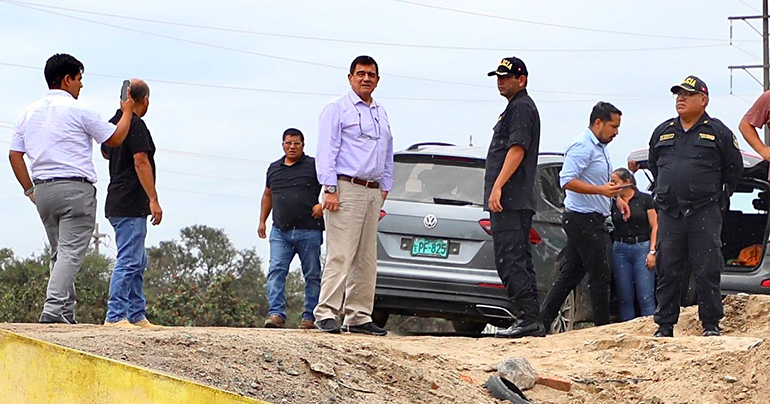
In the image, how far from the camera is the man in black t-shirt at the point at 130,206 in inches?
354

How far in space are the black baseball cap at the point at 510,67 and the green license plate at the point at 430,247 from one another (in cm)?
150

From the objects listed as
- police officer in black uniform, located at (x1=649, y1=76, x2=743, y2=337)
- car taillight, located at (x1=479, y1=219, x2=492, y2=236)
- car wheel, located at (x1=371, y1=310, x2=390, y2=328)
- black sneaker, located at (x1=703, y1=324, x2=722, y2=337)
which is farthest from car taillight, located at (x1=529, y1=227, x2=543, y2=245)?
black sneaker, located at (x1=703, y1=324, x2=722, y2=337)

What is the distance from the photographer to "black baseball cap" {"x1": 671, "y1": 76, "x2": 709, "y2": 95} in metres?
8.62

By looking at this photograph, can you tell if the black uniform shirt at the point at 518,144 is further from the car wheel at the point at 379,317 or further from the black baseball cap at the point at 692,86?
the car wheel at the point at 379,317

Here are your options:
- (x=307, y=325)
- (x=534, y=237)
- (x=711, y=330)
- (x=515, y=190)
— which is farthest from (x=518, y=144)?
(x=307, y=325)

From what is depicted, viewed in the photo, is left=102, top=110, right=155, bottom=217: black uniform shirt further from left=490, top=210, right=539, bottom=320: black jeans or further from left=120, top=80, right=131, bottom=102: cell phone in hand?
left=490, top=210, right=539, bottom=320: black jeans

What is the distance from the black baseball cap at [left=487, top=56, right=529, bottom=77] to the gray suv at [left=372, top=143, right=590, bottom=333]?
1.16m

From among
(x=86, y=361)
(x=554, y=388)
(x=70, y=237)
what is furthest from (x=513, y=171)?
(x=86, y=361)

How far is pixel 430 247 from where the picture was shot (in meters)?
10.0

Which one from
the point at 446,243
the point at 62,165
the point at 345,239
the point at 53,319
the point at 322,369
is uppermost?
the point at 62,165

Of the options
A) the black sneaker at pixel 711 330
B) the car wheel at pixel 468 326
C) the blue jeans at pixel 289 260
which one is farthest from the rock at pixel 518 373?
the car wheel at pixel 468 326

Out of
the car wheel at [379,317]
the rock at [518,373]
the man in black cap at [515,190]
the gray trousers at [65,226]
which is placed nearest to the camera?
the rock at [518,373]

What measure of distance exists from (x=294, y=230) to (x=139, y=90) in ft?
7.15

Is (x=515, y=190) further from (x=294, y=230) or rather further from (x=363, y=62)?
(x=294, y=230)
